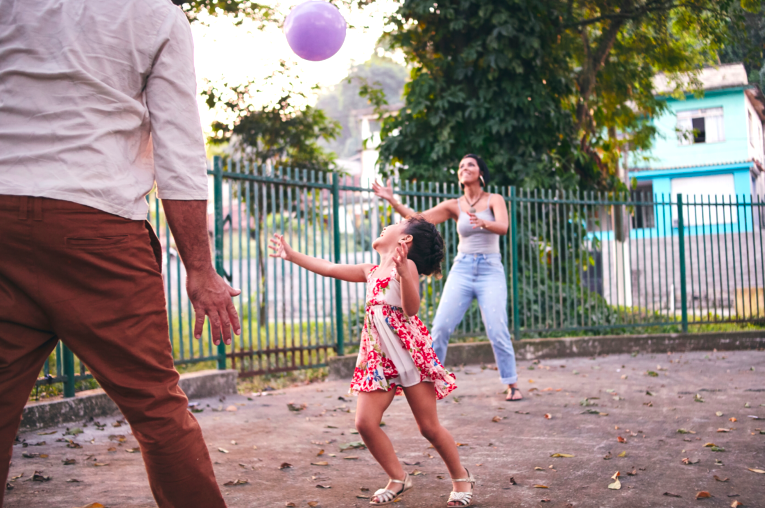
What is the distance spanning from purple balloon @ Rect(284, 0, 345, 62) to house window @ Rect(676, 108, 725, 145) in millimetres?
23760

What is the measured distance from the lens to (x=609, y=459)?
4.05 meters

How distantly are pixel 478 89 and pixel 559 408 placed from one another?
23.3 feet

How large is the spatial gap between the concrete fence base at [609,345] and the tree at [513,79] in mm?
2664

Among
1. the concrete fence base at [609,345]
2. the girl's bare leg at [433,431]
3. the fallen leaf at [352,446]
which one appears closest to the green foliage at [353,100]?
the concrete fence base at [609,345]

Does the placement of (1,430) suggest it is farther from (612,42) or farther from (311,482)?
(612,42)

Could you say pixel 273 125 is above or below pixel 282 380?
above

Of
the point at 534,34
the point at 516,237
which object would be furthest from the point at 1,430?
the point at 534,34

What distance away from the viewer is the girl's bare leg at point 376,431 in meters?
3.21

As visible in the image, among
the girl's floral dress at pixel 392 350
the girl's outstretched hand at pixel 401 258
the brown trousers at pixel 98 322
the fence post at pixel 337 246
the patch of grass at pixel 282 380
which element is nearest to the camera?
the brown trousers at pixel 98 322

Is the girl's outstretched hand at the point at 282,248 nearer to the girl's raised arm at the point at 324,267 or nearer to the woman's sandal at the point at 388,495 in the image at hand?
the girl's raised arm at the point at 324,267

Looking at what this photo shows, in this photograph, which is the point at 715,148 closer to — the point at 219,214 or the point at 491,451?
the point at 219,214

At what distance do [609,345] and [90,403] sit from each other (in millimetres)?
7685

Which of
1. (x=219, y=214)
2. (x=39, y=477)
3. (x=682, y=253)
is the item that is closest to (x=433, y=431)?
(x=39, y=477)

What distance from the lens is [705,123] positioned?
1022 inches
